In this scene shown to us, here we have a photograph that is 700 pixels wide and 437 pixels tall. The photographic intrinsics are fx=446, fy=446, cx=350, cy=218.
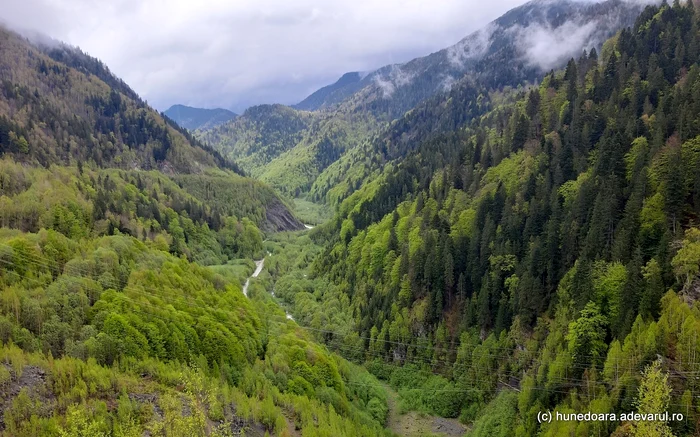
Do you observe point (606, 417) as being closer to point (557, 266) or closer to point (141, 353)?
point (557, 266)

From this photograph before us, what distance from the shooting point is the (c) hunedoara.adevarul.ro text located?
42.0 metres

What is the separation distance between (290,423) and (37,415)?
29495 millimetres

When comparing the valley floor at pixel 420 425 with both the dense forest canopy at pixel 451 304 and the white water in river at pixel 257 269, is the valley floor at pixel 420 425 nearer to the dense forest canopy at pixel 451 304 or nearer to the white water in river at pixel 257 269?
the dense forest canopy at pixel 451 304

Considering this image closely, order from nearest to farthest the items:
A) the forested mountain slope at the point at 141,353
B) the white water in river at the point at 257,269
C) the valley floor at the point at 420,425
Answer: the forested mountain slope at the point at 141,353, the valley floor at the point at 420,425, the white water in river at the point at 257,269

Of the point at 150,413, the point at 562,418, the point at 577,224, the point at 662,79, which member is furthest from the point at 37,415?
the point at 662,79

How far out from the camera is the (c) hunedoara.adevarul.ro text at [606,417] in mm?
42000

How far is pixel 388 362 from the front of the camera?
93188mm

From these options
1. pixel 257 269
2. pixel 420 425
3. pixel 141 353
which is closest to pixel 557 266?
pixel 420 425

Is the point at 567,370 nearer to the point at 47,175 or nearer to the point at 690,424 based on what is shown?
the point at 690,424

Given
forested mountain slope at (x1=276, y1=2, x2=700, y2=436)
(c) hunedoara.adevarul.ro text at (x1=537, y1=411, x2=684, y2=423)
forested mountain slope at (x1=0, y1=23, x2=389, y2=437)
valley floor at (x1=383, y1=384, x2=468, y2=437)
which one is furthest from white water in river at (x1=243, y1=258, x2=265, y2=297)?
(c) hunedoara.adevarul.ro text at (x1=537, y1=411, x2=684, y2=423)

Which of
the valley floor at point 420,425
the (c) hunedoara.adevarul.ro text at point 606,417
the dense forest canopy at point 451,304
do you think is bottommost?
the valley floor at point 420,425

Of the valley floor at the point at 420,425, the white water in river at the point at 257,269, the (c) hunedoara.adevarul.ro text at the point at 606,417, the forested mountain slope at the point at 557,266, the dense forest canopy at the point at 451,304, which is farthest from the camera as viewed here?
the white water in river at the point at 257,269

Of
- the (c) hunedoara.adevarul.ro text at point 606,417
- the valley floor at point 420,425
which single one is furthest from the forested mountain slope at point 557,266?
the valley floor at point 420,425

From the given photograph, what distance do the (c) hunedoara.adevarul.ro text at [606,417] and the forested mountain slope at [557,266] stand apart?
1.99ft
